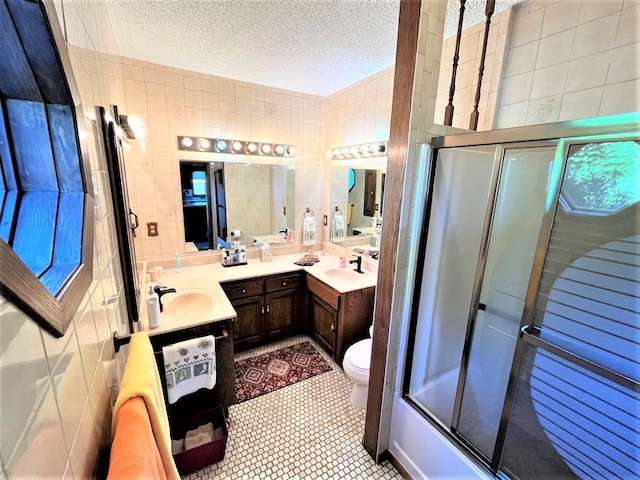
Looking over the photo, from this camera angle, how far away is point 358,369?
1.95 meters

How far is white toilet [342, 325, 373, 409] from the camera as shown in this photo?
6.38 ft

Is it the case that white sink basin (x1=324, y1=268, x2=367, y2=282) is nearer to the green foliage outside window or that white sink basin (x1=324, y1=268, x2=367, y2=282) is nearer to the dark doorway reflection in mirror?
the dark doorway reflection in mirror

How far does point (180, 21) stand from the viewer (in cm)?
168

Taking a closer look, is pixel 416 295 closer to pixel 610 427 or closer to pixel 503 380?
pixel 503 380

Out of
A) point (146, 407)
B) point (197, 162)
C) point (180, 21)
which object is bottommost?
point (146, 407)

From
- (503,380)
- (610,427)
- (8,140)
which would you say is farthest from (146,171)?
(610,427)

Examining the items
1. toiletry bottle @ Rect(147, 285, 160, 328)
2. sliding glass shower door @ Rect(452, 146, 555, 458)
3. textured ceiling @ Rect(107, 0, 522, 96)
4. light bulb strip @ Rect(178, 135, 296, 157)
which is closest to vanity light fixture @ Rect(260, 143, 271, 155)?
light bulb strip @ Rect(178, 135, 296, 157)

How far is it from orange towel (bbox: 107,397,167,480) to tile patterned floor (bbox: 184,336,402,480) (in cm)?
120

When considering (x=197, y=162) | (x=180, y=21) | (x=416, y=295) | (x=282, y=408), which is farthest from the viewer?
(x=197, y=162)

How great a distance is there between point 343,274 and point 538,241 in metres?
1.70

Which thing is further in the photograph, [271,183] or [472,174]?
[271,183]

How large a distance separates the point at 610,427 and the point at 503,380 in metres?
0.40

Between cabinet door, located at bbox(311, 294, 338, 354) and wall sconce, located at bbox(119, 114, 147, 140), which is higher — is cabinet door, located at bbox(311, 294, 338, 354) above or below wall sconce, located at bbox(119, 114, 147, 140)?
below

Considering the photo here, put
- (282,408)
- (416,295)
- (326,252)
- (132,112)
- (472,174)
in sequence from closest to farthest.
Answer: (472,174), (416,295), (282,408), (132,112), (326,252)
